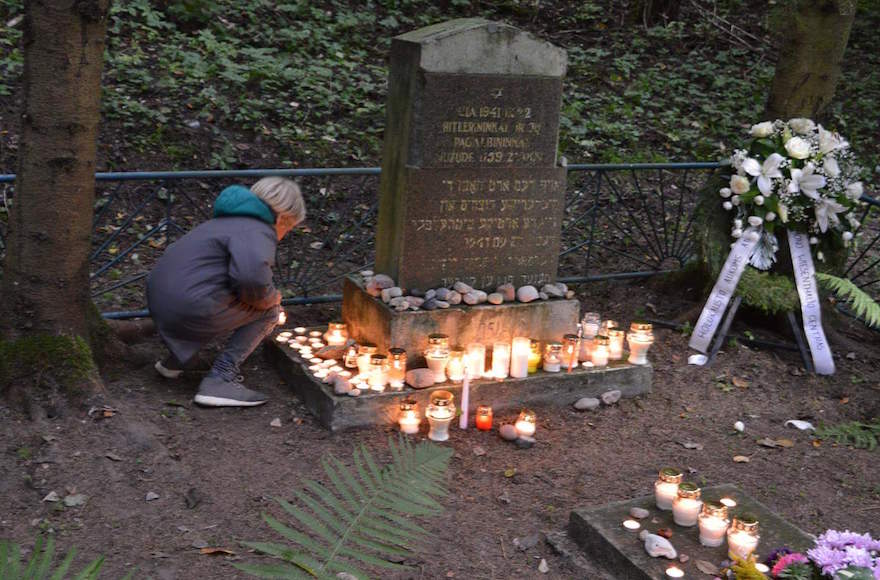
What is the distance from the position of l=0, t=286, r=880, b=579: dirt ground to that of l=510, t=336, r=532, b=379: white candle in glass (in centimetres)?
31

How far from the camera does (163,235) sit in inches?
330

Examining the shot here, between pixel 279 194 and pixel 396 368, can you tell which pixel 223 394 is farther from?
pixel 279 194

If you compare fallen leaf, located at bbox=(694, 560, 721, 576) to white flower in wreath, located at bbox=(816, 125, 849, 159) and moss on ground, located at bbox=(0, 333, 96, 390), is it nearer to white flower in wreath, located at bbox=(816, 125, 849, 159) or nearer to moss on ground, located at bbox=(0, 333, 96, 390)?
moss on ground, located at bbox=(0, 333, 96, 390)

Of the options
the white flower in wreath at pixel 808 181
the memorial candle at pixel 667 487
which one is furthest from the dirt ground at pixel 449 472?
the white flower in wreath at pixel 808 181

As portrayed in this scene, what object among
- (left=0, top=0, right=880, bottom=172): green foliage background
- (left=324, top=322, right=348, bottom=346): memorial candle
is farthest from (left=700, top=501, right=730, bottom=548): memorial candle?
(left=0, top=0, right=880, bottom=172): green foliage background

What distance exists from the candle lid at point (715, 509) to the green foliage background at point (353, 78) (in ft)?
13.4

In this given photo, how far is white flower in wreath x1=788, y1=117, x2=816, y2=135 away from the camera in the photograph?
6.96 m

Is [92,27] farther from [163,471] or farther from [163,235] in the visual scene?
[163,235]

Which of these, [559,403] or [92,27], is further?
[559,403]

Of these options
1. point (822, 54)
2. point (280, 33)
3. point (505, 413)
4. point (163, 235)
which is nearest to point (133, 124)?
point (163, 235)

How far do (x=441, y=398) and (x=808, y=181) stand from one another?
349 cm

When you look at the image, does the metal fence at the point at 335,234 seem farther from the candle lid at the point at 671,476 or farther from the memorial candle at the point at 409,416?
the candle lid at the point at 671,476

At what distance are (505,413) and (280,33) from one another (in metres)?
7.71

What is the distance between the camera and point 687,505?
4242 mm
